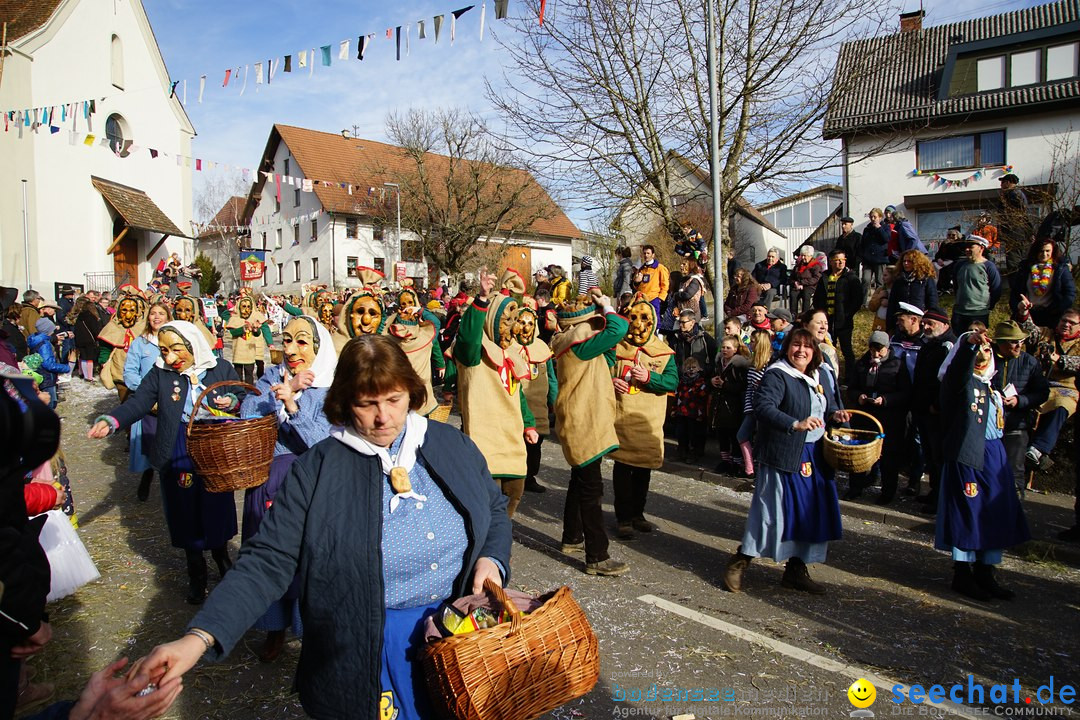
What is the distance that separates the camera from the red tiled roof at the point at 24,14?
26.1 metres

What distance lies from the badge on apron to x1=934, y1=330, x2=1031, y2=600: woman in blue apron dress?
4.46 metres

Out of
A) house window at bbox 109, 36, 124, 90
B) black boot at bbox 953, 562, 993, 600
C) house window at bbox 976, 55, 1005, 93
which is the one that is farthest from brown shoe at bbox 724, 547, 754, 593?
house window at bbox 109, 36, 124, 90

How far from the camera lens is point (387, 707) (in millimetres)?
2496

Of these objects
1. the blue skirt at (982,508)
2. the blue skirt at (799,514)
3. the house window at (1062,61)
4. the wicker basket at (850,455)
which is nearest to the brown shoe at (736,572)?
the blue skirt at (799,514)

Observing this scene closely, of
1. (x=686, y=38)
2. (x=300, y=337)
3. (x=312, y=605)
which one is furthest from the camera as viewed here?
(x=686, y=38)

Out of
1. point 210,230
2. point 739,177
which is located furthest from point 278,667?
point 210,230

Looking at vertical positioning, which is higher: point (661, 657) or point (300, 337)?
point (300, 337)

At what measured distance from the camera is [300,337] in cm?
486

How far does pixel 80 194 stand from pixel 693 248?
81.5 feet

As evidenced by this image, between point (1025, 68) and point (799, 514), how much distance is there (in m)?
28.7

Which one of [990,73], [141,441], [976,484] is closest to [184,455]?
[141,441]

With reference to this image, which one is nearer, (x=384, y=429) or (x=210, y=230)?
(x=384, y=429)

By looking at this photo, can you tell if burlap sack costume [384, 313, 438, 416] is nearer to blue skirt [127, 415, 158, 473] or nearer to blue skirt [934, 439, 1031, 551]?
blue skirt [127, 415, 158, 473]

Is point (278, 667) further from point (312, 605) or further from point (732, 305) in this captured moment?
point (732, 305)
